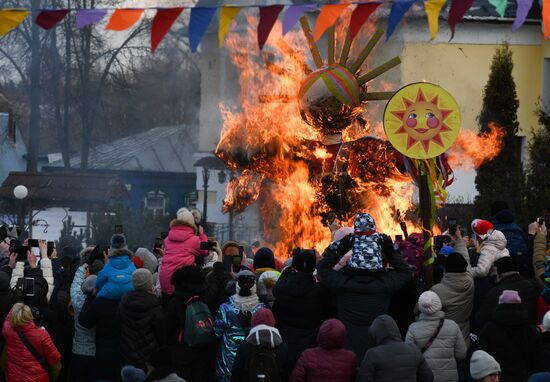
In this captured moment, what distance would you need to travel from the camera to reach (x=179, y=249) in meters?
11.3

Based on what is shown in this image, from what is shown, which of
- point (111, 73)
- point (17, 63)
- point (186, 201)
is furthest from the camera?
point (186, 201)

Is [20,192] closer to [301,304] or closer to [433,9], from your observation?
[433,9]

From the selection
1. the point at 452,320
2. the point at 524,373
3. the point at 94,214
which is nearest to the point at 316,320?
the point at 452,320

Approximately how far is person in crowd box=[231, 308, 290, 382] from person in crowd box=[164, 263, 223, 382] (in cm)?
99

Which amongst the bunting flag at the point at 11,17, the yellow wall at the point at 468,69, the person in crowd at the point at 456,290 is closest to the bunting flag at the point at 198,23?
the bunting flag at the point at 11,17

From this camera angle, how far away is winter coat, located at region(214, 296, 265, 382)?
32.3 feet

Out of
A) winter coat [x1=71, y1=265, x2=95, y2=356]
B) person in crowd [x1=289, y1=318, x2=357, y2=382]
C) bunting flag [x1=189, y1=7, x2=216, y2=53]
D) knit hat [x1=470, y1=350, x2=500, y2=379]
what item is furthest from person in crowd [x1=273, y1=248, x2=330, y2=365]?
bunting flag [x1=189, y1=7, x2=216, y2=53]

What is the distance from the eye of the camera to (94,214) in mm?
26922

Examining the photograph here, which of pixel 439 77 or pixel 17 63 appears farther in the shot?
pixel 17 63

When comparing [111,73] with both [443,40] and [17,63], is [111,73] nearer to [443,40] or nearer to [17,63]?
[17,63]

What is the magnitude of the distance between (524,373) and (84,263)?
4.60 meters

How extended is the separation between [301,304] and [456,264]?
1426mm

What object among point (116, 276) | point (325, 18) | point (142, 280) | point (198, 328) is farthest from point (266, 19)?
point (198, 328)

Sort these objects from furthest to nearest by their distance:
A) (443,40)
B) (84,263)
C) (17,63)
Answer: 1. (17,63)
2. (443,40)
3. (84,263)
